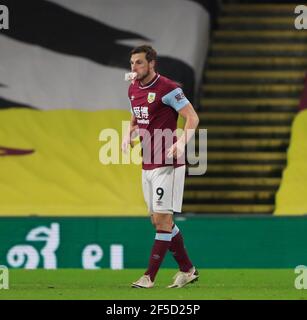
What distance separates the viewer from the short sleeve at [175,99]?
8.66 meters

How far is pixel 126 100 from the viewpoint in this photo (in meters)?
13.8

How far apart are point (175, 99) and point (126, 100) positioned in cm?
517

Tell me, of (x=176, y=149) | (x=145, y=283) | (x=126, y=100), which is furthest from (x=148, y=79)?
(x=126, y=100)

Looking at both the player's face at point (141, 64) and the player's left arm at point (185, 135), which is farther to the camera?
the player's face at point (141, 64)

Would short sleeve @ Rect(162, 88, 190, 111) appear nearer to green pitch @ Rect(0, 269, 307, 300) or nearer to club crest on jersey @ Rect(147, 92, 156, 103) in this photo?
club crest on jersey @ Rect(147, 92, 156, 103)

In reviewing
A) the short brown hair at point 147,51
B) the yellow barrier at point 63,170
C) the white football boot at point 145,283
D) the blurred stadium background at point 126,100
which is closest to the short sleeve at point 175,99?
the short brown hair at point 147,51

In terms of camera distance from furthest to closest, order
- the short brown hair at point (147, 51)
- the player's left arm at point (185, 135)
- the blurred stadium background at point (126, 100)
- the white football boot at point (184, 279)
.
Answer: the blurred stadium background at point (126, 100) < the white football boot at point (184, 279) < the short brown hair at point (147, 51) < the player's left arm at point (185, 135)

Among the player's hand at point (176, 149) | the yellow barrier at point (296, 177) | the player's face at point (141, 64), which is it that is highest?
the yellow barrier at point (296, 177)

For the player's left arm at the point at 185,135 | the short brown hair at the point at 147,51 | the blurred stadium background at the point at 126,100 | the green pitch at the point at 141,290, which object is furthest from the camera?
the blurred stadium background at the point at 126,100

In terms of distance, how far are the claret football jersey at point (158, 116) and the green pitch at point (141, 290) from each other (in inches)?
37.2

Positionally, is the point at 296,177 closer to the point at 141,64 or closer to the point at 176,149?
the point at 141,64

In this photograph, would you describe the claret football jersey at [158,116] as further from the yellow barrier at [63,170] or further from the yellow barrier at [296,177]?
the yellow barrier at [296,177]

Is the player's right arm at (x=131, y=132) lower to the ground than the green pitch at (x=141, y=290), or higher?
higher

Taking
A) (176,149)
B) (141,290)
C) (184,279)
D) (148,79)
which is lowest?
(141,290)
